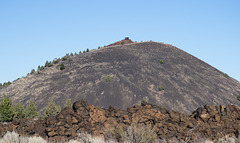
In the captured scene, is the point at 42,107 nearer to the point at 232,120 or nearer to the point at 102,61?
the point at 102,61

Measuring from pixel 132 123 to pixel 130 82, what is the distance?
4666 cm

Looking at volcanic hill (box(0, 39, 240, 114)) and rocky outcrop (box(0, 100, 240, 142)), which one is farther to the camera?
volcanic hill (box(0, 39, 240, 114))

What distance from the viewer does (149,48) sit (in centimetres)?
9100

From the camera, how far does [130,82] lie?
6419cm

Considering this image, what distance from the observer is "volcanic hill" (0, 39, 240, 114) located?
194 feet

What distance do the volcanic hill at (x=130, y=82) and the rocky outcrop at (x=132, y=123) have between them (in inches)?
1355

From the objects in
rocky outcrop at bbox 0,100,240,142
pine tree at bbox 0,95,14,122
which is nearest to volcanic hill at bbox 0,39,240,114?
pine tree at bbox 0,95,14,122

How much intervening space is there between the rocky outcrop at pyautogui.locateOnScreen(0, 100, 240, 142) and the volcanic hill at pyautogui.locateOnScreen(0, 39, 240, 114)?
3443 centimetres

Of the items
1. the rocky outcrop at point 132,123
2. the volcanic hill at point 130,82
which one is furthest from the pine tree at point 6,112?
the rocky outcrop at point 132,123

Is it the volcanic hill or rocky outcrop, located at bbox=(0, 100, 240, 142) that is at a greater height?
the volcanic hill

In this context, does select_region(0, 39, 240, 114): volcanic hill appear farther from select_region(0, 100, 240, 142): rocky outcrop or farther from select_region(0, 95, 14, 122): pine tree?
select_region(0, 100, 240, 142): rocky outcrop

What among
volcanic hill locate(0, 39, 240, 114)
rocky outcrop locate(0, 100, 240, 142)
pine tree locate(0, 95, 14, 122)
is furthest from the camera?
volcanic hill locate(0, 39, 240, 114)

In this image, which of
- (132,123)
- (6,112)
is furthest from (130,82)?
(132,123)

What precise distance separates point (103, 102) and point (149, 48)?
131ft
